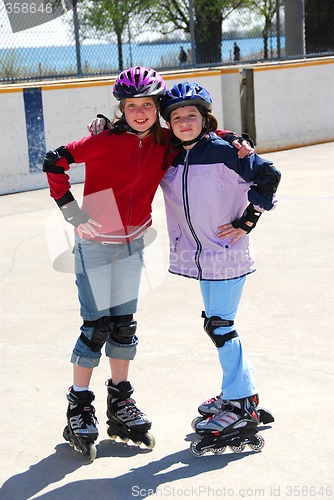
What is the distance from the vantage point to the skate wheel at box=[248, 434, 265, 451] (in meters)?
3.34

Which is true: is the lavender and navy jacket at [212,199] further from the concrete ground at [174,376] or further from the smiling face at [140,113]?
the concrete ground at [174,376]

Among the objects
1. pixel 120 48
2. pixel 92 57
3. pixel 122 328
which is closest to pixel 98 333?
pixel 122 328

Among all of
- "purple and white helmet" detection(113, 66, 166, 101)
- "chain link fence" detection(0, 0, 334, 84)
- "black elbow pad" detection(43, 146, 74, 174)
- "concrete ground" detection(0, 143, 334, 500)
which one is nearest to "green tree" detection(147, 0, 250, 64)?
"chain link fence" detection(0, 0, 334, 84)

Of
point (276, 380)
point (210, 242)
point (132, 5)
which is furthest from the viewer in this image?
point (132, 5)

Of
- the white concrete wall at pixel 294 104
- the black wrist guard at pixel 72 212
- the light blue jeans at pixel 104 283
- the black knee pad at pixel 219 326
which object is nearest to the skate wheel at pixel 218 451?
the black knee pad at pixel 219 326

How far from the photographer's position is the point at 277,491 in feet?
9.71

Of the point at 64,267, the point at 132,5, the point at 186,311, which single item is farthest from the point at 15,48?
the point at 186,311

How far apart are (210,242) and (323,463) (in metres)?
1.03

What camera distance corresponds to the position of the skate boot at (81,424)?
335 cm

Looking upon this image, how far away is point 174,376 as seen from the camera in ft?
13.5

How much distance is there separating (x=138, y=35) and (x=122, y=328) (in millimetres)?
8874

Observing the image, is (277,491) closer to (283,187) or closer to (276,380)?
(276,380)

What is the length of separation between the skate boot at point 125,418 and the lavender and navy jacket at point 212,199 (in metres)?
0.64

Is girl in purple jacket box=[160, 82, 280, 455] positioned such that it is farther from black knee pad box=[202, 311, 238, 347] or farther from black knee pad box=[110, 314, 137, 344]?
black knee pad box=[110, 314, 137, 344]
